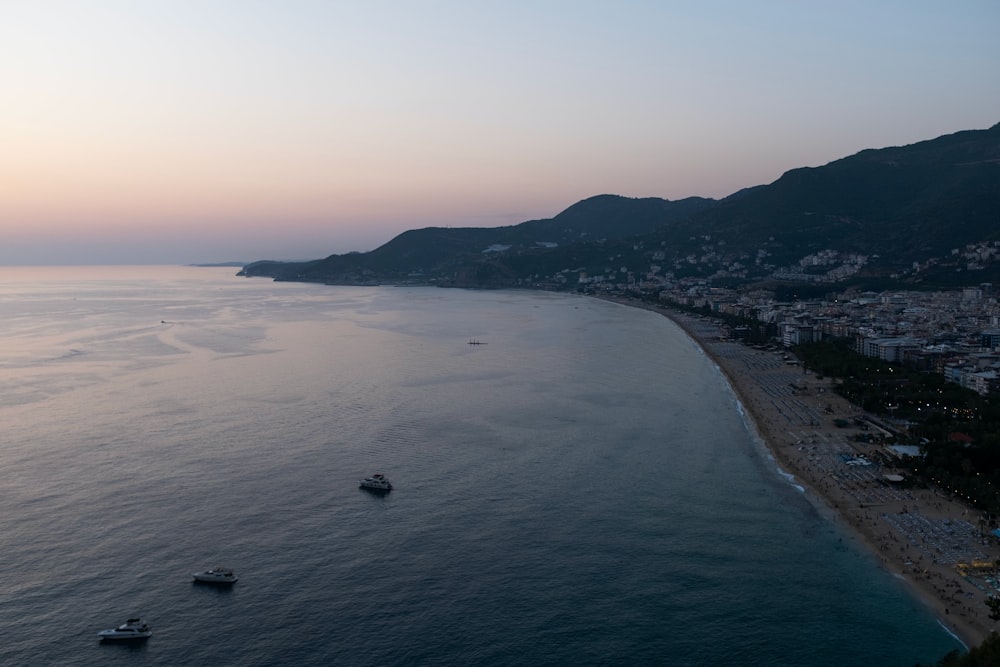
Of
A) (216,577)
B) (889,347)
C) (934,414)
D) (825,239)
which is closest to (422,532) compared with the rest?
(216,577)

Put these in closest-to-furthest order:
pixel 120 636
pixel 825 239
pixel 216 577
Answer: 1. pixel 120 636
2. pixel 216 577
3. pixel 825 239

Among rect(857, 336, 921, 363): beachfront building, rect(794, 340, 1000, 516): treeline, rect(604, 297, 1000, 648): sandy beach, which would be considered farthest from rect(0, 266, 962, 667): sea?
rect(857, 336, 921, 363): beachfront building

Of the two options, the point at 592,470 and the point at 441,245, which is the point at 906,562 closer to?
the point at 592,470

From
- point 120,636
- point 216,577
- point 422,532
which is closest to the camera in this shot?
point 120,636

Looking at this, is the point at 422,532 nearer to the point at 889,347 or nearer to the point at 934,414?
the point at 934,414

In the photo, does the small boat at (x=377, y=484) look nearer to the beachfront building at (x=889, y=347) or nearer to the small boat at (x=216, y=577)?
the small boat at (x=216, y=577)

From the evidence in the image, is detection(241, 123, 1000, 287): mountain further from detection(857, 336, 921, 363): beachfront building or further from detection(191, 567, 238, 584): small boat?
detection(191, 567, 238, 584): small boat
